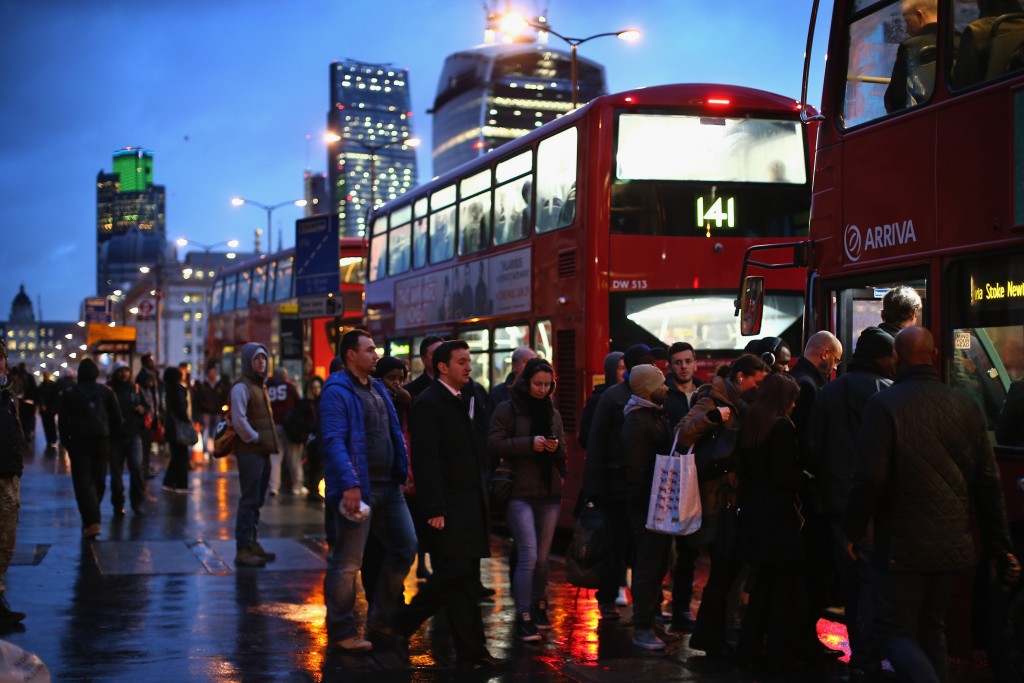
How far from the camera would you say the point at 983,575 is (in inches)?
270

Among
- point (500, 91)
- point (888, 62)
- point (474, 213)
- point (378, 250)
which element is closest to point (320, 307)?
point (378, 250)

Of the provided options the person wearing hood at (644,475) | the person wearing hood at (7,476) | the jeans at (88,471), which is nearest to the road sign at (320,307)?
the jeans at (88,471)

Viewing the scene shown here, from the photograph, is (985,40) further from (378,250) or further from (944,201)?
(378,250)

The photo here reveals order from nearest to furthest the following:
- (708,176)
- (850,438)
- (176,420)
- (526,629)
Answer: (850,438) → (526,629) → (708,176) → (176,420)

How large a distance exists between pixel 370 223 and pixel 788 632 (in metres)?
16.8

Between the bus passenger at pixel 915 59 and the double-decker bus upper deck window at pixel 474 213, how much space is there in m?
9.07

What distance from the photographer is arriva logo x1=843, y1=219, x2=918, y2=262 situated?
7887 mm

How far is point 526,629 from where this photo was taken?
859 centimetres

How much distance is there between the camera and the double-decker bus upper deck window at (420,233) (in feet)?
64.8

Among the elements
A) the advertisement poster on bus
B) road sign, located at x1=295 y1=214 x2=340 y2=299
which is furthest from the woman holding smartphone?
road sign, located at x1=295 y1=214 x2=340 y2=299

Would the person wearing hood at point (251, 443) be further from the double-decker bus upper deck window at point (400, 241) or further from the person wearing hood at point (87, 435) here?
the double-decker bus upper deck window at point (400, 241)

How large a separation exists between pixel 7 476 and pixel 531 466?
134 inches

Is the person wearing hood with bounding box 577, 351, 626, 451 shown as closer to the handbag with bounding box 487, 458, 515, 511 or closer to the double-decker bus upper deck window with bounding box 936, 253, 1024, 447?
the handbag with bounding box 487, 458, 515, 511

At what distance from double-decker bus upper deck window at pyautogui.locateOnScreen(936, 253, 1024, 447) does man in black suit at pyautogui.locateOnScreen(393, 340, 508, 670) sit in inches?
107
